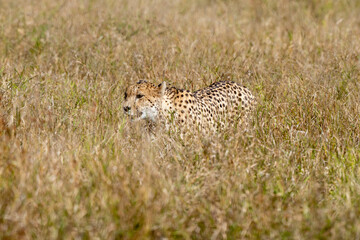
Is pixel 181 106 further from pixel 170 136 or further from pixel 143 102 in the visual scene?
pixel 170 136

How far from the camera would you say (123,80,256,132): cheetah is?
433 centimetres

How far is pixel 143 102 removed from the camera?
14.2ft

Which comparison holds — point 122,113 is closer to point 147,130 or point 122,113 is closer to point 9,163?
point 147,130

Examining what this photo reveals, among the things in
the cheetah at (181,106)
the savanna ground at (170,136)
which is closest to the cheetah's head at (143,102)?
the cheetah at (181,106)

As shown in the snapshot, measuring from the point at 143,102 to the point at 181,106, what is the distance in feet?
1.10

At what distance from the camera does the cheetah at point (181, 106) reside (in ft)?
14.2

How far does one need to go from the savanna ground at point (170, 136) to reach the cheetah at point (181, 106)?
193 mm

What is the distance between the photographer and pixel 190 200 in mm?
2943

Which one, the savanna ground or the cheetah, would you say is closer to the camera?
the savanna ground

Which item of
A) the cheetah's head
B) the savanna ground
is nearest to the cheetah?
the cheetah's head

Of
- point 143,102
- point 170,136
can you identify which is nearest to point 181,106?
point 143,102

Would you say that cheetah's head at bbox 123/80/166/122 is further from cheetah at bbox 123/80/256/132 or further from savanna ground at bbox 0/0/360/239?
savanna ground at bbox 0/0/360/239

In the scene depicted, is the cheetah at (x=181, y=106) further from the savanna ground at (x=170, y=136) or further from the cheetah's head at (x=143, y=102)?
the savanna ground at (x=170, y=136)

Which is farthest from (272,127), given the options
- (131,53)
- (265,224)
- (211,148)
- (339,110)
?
(131,53)
